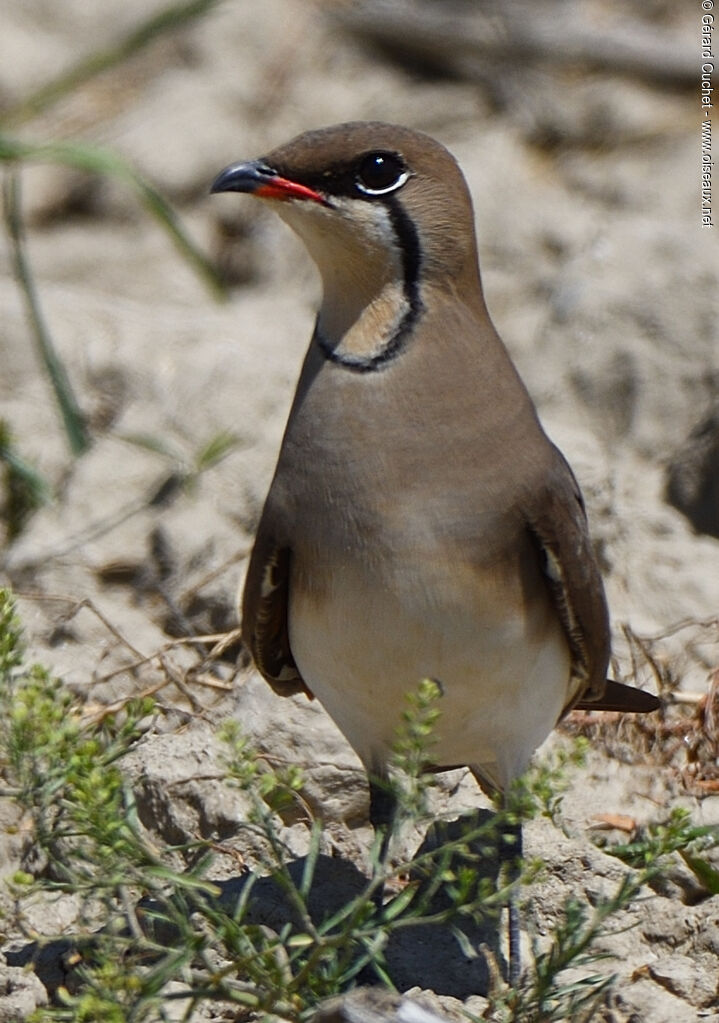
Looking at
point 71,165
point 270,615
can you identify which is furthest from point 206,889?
point 71,165

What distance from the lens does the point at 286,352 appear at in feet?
23.2

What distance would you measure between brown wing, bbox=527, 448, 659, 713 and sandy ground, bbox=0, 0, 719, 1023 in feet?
1.54

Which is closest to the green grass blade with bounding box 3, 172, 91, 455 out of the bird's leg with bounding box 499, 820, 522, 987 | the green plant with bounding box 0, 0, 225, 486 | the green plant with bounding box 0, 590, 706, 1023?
the green plant with bounding box 0, 0, 225, 486

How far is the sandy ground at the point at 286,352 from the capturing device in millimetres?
4859

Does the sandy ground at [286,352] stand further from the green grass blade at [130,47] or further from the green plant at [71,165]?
the green grass blade at [130,47]

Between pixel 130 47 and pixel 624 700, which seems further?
pixel 130 47

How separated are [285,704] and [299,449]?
1.08 m

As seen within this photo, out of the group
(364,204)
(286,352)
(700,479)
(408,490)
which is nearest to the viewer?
(408,490)

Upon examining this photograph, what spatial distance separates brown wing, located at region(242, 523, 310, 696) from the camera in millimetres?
4316

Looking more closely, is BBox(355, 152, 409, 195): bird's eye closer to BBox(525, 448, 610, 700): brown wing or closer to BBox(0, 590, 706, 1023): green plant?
BBox(525, 448, 610, 700): brown wing

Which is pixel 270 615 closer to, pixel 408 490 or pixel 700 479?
pixel 408 490

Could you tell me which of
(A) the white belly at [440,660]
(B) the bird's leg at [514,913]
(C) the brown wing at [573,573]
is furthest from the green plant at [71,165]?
(B) the bird's leg at [514,913]

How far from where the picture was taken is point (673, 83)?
9000 mm

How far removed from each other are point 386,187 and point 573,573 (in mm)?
1015
